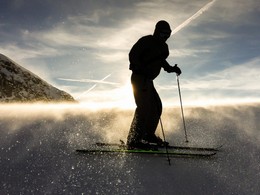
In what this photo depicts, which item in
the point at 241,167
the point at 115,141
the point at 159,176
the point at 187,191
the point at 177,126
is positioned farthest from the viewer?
the point at 177,126

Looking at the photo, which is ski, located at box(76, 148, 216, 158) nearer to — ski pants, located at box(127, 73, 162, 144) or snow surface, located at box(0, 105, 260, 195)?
snow surface, located at box(0, 105, 260, 195)

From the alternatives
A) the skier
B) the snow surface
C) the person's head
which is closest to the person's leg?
the skier

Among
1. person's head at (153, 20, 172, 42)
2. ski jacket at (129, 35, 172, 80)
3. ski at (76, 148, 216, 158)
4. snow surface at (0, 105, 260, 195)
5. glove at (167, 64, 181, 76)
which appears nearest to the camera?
snow surface at (0, 105, 260, 195)

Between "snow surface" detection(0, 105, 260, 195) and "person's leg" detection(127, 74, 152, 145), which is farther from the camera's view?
"person's leg" detection(127, 74, 152, 145)

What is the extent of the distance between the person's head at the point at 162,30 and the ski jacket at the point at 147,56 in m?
0.09

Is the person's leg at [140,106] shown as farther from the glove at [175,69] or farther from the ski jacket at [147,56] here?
the glove at [175,69]

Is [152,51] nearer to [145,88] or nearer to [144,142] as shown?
[145,88]

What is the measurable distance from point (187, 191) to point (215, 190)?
39 centimetres

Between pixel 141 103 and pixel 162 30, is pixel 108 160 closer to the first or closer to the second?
pixel 141 103

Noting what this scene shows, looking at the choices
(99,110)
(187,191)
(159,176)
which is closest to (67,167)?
(159,176)

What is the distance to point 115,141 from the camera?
7.49 metres

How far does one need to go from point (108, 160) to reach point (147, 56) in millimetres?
2437

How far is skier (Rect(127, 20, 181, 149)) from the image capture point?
6.90 meters

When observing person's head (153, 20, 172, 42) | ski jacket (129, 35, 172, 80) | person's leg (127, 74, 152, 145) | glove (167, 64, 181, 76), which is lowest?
person's leg (127, 74, 152, 145)
